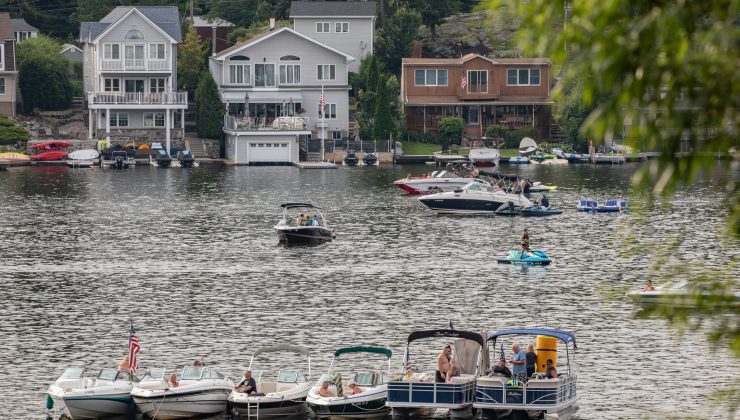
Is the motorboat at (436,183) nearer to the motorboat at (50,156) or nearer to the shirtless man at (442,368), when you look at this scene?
the motorboat at (50,156)

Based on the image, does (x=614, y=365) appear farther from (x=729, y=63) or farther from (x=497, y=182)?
(x=497, y=182)

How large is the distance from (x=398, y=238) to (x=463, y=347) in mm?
45002

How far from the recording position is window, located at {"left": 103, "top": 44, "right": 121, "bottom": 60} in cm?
15138

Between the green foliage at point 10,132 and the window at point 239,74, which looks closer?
the green foliage at point 10,132

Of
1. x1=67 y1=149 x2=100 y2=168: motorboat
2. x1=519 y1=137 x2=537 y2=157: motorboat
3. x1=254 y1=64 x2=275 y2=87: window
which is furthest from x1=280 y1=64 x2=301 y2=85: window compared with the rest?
x1=519 y1=137 x2=537 y2=157: motorboat

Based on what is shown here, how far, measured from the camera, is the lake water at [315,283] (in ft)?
166

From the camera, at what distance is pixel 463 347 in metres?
45.1

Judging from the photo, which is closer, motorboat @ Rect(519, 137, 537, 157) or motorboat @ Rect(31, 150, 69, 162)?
motorboat @ Rect(31, 150, 69, 162)

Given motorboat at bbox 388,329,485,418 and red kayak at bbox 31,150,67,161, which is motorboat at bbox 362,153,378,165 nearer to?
red kayak at bbox 31,150,67,161

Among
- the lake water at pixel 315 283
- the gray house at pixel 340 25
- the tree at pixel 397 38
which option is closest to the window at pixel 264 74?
the gray house at pixel 340 25

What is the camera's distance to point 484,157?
145625 millimetres

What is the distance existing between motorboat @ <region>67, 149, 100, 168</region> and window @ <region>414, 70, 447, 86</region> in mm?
39349

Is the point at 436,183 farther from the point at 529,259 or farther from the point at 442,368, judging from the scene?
the point at 442,368

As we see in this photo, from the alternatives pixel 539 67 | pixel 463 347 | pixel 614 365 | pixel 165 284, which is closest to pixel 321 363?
pixel 463 347
